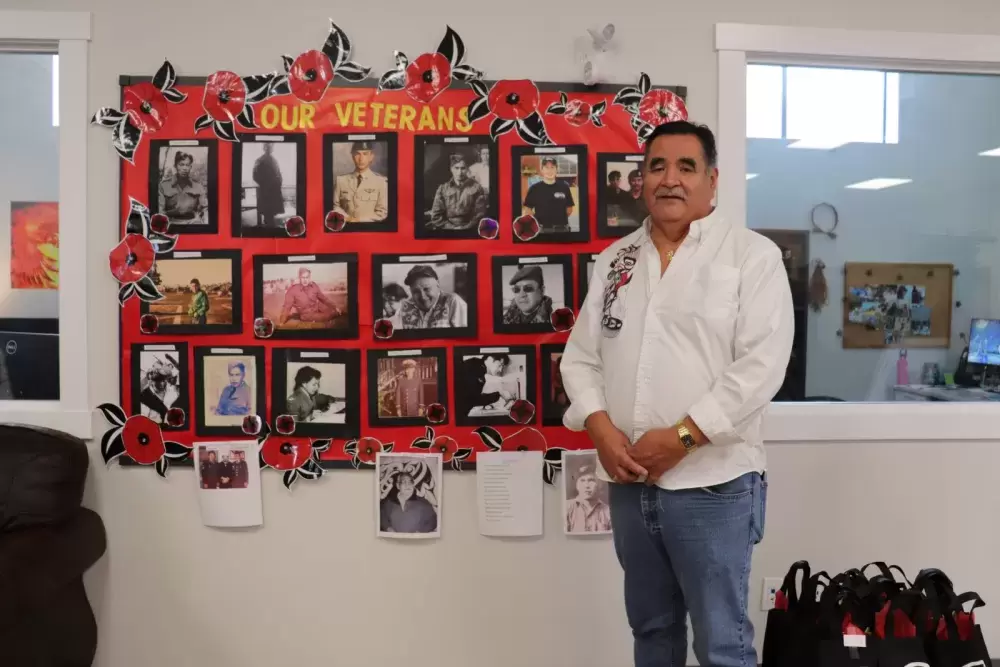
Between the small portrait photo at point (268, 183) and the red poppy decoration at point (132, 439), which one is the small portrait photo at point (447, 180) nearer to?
the small portrait photo at point (268, 183)

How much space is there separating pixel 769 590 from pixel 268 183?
2088 mm

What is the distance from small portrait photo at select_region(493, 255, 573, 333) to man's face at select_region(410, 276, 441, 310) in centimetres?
19

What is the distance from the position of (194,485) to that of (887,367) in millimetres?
2374

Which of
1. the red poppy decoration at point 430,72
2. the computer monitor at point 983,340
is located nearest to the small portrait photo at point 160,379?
the red poppy decoration at point 430,72

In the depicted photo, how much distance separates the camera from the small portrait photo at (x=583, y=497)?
89.8 inches

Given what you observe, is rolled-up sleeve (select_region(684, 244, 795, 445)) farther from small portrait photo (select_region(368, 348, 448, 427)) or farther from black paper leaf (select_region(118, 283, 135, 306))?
black paper leaf (select_region(118, 283, 135, 306))

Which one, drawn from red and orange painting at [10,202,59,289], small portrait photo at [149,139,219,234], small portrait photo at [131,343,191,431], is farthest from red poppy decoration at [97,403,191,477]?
small portrait photo at [149,139,219,234]

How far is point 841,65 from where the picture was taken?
94.9 inches

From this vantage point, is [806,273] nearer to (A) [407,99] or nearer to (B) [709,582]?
(B) [709,582]

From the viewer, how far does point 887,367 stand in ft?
8.18

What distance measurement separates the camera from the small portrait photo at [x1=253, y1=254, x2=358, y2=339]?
225 cm

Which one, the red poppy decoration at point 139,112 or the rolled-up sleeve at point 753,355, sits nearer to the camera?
the rolled-up sleeve at point 753,355

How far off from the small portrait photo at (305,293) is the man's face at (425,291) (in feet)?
0.61

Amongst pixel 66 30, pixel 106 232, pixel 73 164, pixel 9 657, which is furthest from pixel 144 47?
pixel 9 657
